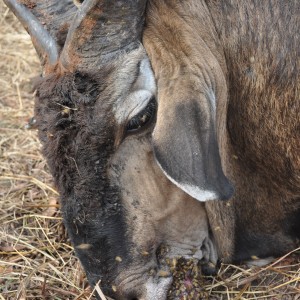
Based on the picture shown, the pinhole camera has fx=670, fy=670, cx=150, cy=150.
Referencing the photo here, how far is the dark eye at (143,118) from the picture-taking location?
11.0ft

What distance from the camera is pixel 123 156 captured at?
3.43m

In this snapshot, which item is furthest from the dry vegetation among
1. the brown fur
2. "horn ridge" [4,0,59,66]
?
"horn ridge" [4,0,59,66]

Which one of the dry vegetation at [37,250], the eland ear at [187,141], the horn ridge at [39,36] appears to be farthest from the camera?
the dry vegetation at [37,250]

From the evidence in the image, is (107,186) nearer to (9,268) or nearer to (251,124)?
(251,124)

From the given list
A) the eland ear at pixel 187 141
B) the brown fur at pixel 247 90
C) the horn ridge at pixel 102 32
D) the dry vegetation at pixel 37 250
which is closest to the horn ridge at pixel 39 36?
the horn ridge at pixel 102 32

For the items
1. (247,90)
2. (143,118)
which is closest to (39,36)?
(143,118)

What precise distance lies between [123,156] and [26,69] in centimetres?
423

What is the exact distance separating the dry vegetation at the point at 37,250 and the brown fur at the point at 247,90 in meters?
0.20

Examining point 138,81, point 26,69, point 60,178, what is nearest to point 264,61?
point 138,81

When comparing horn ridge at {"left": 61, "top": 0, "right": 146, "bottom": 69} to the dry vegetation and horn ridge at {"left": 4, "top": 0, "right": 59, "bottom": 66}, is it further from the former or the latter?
the dry vegetation

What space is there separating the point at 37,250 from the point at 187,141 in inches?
71.3

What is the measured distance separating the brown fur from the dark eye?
69 millimetres

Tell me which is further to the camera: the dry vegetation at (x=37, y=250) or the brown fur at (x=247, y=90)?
the dry vegetation at (x=37, y=250)

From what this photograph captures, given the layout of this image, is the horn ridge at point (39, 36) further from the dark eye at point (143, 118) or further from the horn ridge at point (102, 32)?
the dark eye at point (143, 118)
